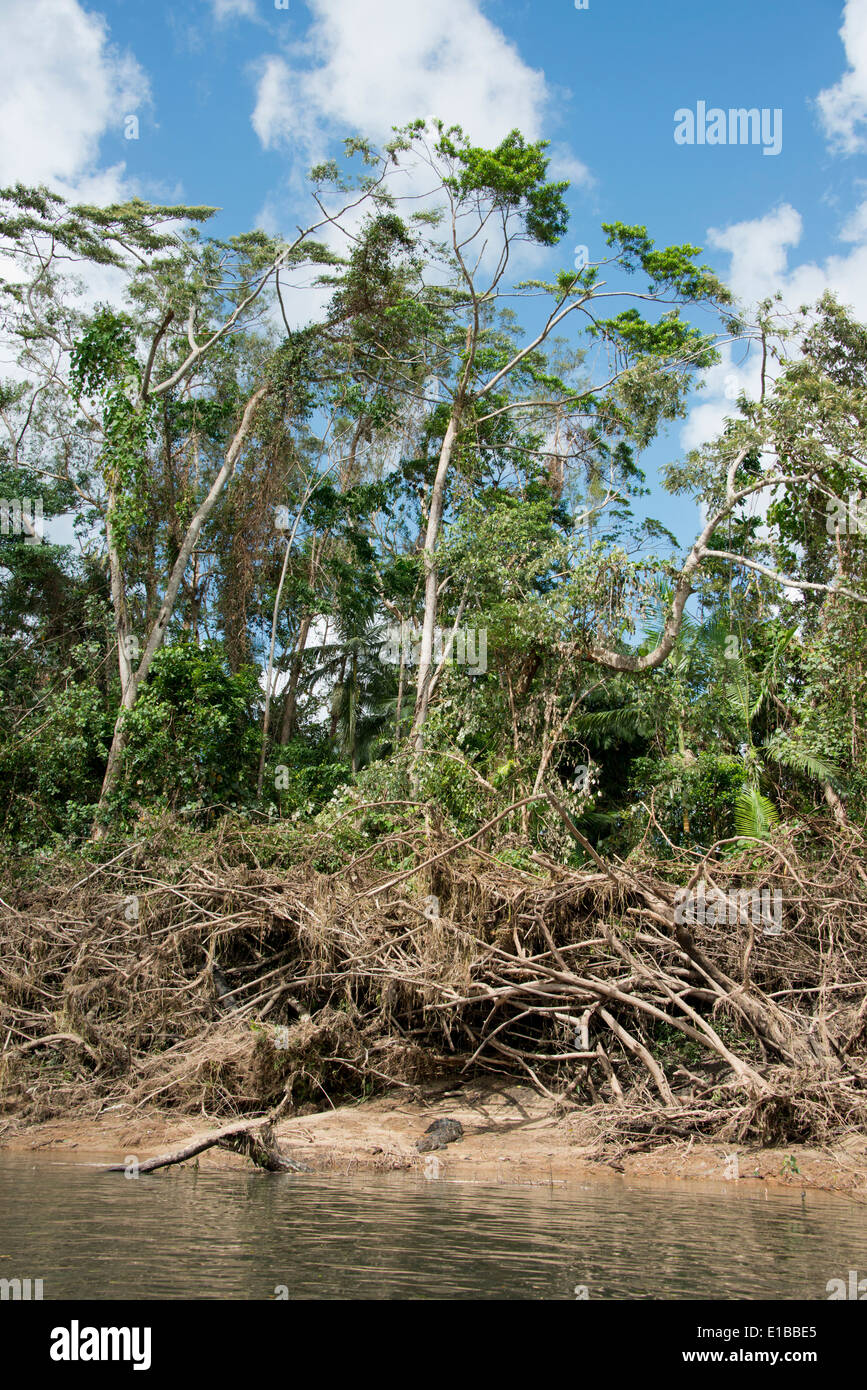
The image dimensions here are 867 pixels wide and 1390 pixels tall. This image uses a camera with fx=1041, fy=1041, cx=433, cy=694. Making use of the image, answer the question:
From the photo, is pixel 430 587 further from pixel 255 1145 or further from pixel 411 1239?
pixel 411 1239

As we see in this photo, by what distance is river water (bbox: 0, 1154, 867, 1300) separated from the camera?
4.66 meters

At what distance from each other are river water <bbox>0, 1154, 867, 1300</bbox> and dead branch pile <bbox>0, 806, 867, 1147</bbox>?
69.6 inches

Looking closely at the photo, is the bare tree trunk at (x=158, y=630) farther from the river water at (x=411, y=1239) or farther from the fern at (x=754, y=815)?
the river water at (x=411, y=1239)

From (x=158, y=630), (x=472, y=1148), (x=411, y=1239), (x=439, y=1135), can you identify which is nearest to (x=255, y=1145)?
(x=439, y=1135)

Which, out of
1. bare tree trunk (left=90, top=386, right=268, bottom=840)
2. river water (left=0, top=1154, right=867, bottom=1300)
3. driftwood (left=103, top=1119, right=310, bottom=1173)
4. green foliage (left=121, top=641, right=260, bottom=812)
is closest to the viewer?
river water (left=0, top=1154, right=867, bottom=1300)

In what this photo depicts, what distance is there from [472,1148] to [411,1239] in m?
3.36

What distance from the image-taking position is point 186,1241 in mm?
5391

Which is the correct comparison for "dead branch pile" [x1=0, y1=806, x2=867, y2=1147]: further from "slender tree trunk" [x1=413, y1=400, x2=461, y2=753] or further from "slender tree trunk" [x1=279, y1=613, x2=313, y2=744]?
"slender tree trunk" [x1=279, y1=613, x2=313, y2=744]

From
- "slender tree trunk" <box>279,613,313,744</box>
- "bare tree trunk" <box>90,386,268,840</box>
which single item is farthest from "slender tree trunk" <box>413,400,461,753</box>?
"slender tree trunk" <box>279,613,313,744</box>

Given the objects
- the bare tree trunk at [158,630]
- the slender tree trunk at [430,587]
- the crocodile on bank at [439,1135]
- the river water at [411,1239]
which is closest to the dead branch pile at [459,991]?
the crocodile on bank at [439,1135]

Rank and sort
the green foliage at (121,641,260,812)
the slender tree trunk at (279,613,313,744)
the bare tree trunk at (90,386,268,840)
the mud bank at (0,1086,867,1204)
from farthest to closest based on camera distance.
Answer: the slender tree trunk at (279,613,313,744), the bare tree trunk at (90,386,268,840), the green foliage at (121,641,260,812), the mud bank at (0,1086,867,1204)

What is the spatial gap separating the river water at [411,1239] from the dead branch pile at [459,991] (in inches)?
69.6

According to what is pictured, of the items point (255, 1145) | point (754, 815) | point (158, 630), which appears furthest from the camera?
point (158, 630)

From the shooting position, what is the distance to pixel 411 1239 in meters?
5.53
